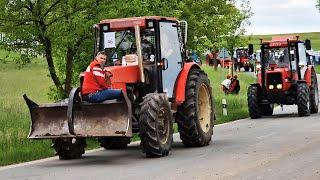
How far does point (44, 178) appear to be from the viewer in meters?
9.95

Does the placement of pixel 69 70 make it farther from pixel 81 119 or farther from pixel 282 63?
pixel 282 63

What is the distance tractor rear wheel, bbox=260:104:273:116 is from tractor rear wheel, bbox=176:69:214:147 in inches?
391

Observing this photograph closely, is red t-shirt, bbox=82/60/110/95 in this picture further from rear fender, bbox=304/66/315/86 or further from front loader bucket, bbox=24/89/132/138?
rear fender, bbox=304/66/315/86

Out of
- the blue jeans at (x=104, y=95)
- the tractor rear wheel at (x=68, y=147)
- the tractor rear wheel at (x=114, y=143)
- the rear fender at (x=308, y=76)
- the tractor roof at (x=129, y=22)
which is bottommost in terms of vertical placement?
the tractor rear wheel at (x=114, y=143)

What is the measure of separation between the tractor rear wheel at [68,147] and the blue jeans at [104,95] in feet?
3.12

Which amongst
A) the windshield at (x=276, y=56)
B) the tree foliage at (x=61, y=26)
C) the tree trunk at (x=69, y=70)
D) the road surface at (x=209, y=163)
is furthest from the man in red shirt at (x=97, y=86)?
the windshield at (x=276, y=56)

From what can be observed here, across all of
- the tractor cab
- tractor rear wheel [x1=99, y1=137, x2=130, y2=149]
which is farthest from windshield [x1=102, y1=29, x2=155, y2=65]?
the tractor cab

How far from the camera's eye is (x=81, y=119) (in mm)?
11898

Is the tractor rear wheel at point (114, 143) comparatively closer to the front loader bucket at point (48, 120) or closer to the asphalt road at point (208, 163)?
the asphalt road at point (208, 163)

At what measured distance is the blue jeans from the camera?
39.0 feet

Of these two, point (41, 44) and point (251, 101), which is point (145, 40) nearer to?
point (41, 44)

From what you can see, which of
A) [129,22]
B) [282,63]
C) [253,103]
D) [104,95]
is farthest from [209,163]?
A: [282,63]

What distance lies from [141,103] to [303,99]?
11.1 metres

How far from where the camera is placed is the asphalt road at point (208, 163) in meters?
9.90
